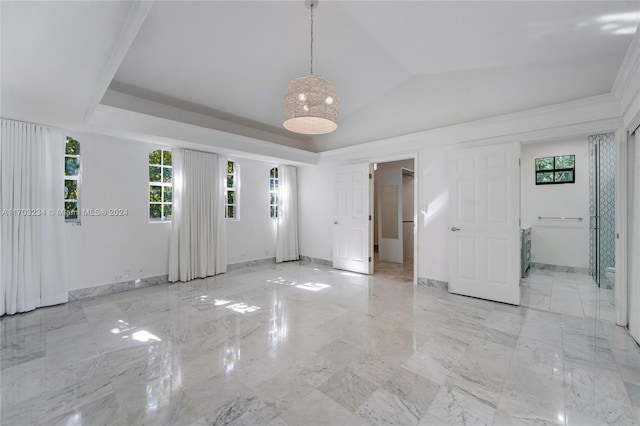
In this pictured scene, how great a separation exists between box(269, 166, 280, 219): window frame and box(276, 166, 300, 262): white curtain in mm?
169

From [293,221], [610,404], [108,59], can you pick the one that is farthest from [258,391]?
[293,221]

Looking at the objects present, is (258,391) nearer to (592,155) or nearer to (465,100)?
(465,100)

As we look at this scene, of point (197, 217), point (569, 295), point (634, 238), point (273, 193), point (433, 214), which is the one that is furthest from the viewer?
point (273, 193)

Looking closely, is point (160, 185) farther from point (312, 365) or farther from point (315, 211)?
point (312, 365)

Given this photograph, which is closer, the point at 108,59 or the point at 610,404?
the point at 610,404

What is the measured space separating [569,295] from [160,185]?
273 inches

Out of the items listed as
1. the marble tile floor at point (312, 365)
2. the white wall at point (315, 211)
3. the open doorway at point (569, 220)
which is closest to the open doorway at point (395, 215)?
the white wall at point (315, 211)

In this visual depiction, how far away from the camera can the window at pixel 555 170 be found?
18.4 ft

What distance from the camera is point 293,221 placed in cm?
691

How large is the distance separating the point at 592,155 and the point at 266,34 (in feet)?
Result: 20.7

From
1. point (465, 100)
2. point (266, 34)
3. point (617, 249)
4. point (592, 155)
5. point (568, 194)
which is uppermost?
point (266, 34)

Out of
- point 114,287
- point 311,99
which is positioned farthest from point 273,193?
point 311,99

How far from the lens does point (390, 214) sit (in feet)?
23.1

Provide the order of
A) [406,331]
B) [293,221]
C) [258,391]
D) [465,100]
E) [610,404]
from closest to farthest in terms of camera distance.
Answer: [610,404]
[258,391]
[406,331]
[465,100]
[293,221]
